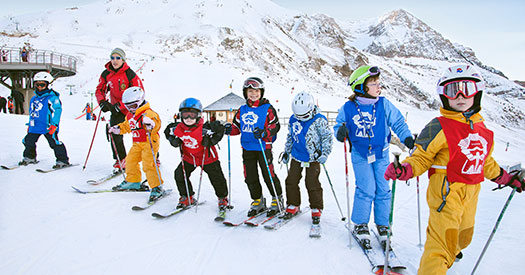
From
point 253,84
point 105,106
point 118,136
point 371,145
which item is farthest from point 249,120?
point 118,136

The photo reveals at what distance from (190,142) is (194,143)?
59 millimetres

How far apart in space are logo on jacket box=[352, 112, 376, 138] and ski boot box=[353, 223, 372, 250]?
104cm

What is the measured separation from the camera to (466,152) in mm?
2355

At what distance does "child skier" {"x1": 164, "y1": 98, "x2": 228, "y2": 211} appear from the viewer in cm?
430

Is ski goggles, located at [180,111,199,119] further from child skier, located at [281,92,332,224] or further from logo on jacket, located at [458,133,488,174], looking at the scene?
logo on jacket, located at [458,133,488,174]

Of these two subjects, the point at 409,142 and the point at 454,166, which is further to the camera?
the point at 409,142

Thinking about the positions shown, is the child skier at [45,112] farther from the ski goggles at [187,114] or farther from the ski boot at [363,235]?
the ski boot at [363,235]

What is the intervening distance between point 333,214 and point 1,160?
7321 millimetres

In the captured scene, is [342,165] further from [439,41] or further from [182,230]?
[439,41]

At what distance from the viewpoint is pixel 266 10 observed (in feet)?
253

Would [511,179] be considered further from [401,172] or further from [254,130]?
[254,130]

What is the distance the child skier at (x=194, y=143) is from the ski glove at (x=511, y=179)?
10.3 feet

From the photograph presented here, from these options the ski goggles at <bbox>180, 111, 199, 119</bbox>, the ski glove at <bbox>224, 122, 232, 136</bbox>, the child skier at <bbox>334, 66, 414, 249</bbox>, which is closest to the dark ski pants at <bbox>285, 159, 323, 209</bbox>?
the child skier at <bbox>334, 66, 414, 249</bbox>

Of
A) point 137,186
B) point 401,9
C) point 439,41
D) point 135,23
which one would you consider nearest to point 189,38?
point 135,23
